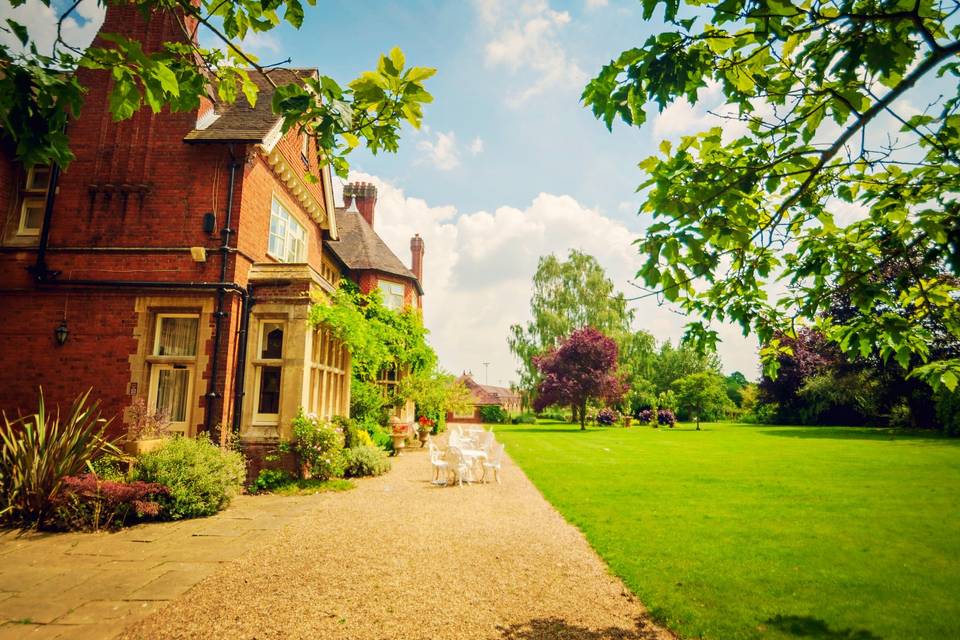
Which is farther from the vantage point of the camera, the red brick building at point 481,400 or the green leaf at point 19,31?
the red brick building at point 481,400

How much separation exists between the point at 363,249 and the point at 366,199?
14.5 ft

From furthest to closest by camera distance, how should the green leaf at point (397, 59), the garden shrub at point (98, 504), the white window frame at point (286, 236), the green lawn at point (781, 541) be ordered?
the white window frame at point (286, 236) < the garden shrub at point (98, 504) < the green lawn at point (781, 541) < the green leaf at point (397, 59)

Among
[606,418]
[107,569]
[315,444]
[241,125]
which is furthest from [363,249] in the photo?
[606,418]

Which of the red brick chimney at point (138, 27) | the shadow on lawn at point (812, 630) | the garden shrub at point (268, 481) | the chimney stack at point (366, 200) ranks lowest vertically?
the shadow on lawn at point (812, 630)

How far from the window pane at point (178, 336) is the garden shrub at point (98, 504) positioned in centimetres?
349

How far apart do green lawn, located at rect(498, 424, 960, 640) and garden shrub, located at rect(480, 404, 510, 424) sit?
3349cm

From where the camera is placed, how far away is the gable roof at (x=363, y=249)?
23.2m

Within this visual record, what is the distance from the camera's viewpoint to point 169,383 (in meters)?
10.2

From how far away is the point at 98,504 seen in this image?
267 inches

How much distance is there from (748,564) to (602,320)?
32.9 metres

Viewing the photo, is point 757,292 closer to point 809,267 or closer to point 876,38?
point 809,267

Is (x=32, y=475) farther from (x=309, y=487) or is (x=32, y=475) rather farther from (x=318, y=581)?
(x=318, y=581)

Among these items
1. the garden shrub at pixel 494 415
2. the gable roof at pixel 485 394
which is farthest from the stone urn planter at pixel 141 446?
the gable roof at pixel 485 394

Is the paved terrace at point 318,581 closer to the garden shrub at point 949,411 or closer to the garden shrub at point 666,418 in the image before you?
the garden shrub at point 949,411
